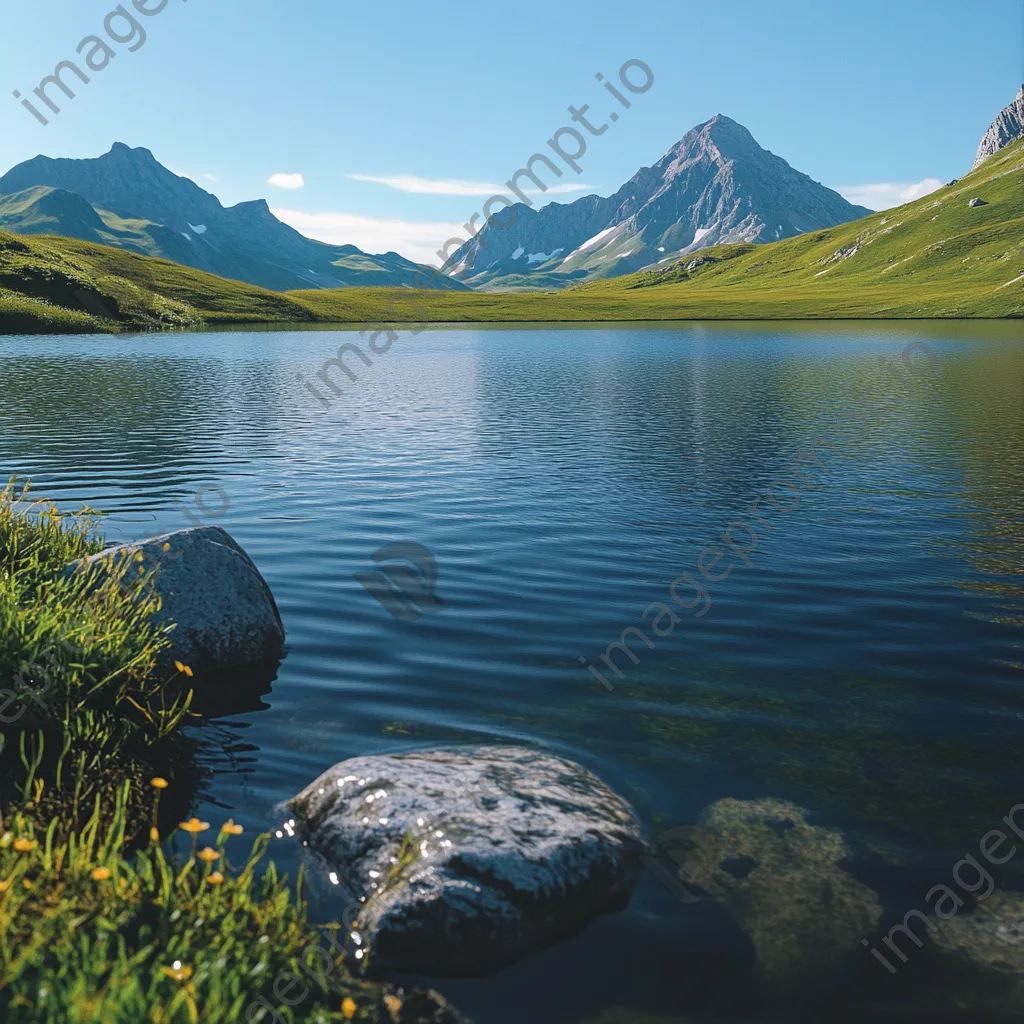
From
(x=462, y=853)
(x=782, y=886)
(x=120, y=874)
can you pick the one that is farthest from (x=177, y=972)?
(x=782, y=886)

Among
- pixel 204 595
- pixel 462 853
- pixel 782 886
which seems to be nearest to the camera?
pixel 462 853

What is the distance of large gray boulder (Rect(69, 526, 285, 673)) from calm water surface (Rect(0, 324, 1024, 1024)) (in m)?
0.81

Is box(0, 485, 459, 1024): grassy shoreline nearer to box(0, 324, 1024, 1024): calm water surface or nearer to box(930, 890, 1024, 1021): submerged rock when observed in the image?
box(0, 324, 1024, 1024): calm water surface

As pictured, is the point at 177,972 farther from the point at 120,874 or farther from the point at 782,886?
the point at 782,886

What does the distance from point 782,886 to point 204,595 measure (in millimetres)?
9304

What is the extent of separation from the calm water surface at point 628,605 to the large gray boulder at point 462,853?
33 cm

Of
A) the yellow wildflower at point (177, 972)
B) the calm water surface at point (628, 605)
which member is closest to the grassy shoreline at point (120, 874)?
the yellow wildflower at point (177, 972)

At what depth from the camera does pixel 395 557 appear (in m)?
19.7

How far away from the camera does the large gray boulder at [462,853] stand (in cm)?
710

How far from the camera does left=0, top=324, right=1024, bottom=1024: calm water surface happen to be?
939 centimetres

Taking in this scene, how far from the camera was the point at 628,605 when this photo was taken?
16.5 m

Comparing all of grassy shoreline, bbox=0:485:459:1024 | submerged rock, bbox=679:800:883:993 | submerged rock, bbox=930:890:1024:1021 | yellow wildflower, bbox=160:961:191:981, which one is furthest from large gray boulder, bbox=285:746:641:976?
submerged rock, bbox=930:890:1024:1021

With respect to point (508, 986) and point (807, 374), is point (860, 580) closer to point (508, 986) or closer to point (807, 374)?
point (508, 986)

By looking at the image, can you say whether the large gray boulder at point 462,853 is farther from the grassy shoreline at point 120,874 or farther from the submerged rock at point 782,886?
the submerged rock at point 782,886
